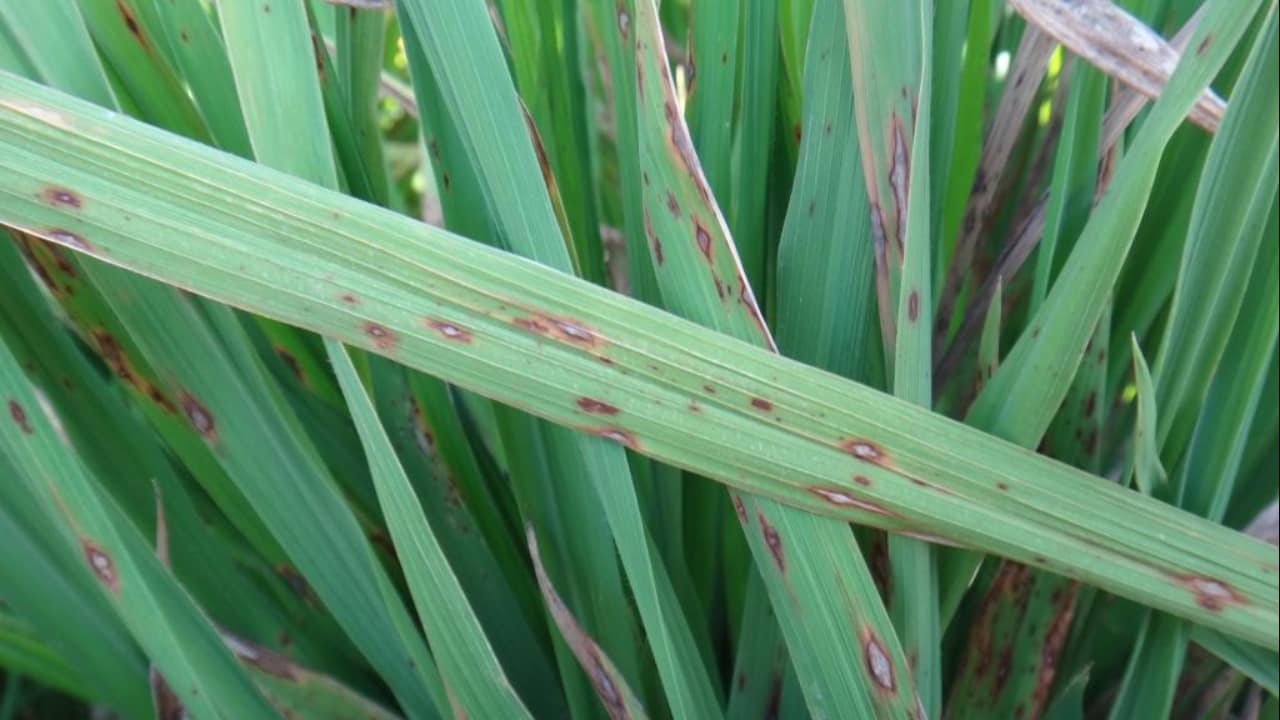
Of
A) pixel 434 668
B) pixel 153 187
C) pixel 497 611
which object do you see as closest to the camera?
pixel 153 187

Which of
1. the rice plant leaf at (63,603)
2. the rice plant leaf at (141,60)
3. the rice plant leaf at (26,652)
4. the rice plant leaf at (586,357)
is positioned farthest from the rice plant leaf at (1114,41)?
the rice plant leaf at (26,652)

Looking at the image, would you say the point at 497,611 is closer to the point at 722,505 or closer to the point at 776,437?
the point at 722,505

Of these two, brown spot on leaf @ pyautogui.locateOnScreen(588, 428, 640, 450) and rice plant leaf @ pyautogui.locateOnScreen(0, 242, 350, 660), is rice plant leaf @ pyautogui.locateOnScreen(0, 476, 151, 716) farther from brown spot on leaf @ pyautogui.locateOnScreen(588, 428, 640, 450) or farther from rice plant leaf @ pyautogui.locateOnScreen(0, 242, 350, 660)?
brown spot on leaf @ pyautogui.locateOnScreen(588, 428, 640, 450)

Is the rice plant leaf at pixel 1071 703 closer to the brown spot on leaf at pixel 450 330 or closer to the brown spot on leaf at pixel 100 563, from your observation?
the brown spot on leaf at pixel 450 330

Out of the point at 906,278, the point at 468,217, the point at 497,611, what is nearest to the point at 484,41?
the point at 468,217

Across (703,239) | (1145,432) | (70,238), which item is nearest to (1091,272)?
(1145,432)

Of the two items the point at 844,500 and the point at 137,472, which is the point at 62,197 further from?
the point at 844,500
